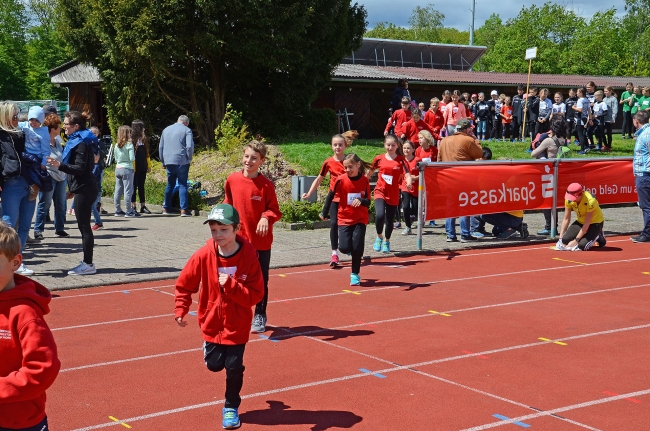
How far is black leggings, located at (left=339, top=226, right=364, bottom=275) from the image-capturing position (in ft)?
36.4

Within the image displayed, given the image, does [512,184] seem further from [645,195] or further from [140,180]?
[140,180]

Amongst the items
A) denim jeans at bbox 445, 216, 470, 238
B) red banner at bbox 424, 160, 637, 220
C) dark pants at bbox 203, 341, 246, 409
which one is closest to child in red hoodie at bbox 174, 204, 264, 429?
dark pants at bbox 203, 341, 246, 409

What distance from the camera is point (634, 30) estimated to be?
320ft

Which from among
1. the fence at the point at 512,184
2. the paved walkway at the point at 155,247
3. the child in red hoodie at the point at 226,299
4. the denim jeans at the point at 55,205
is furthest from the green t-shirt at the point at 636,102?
the child in red hoodie at the point at 226,299

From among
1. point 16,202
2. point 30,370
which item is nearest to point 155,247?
point 16,202

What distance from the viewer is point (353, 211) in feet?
36.7

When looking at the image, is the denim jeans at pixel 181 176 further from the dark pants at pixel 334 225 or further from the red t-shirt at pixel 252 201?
the red t-shirt at pixel 252 201

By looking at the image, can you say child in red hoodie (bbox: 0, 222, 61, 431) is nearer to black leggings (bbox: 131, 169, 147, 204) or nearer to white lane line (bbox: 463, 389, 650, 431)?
white lane line (bbox: 463, 389, 650, 431)

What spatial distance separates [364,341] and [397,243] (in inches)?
268

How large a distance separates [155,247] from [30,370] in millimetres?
10654

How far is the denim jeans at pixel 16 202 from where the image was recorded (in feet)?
35.3

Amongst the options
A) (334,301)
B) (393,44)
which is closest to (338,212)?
(334,301)

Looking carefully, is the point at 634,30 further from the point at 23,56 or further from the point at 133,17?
the point at 133,17

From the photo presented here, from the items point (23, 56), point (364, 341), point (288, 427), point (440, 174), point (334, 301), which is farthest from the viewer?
point (23, 56)
